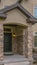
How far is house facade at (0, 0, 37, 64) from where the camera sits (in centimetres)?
1281

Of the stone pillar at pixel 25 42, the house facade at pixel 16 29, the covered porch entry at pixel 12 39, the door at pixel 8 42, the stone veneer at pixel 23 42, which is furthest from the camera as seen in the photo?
the door at pixel 8 42

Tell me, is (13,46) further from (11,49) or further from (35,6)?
(35,6)

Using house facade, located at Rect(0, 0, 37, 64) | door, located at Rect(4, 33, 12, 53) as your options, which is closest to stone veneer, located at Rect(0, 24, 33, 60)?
→ house facade, located at Rect(0, 0, 37, 64)

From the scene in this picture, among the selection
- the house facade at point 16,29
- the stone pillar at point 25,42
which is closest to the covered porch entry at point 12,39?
the house facade at point 16,29

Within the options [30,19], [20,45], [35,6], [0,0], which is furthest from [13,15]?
[35,6]

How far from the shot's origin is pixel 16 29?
16.7 meters

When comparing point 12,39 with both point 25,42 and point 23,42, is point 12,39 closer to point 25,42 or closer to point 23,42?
point 23,42

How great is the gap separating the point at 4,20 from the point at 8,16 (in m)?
0.45

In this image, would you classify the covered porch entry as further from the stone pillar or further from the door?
the stone pillar

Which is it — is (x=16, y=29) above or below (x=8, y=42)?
above

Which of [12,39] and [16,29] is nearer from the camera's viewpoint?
[12,39]

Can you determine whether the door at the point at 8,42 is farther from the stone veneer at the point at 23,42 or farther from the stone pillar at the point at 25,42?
the stone pillar at the point at 25,42

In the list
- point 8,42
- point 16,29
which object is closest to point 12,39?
point 8,42

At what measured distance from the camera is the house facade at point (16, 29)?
1281cm
